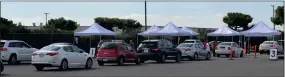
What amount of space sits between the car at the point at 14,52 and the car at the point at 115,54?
15.7 feet

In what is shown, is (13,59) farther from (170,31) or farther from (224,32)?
(224,32)

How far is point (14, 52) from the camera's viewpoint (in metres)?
27.8

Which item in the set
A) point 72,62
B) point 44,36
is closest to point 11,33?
point 44,36

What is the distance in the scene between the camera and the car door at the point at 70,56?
22.3 m

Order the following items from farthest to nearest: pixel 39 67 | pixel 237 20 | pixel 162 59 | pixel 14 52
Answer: pixel 237 20, pixel 162 59, pixel 14 52, pixel 39 67

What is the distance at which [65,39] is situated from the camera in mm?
43469

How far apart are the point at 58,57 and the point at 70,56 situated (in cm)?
84

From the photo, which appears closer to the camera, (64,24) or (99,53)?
(99,53)

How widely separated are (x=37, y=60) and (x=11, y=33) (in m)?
20.4

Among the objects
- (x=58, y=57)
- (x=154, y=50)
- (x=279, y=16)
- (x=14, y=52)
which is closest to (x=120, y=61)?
(x=154, y=50)

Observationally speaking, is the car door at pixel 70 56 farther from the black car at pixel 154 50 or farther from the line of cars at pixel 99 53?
the black car at pixel 154 50

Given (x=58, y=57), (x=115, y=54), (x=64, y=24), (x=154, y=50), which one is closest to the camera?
(x=58, y=57)

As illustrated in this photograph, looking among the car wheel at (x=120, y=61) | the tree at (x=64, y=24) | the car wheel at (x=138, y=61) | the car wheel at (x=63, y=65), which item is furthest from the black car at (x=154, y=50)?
the tree at (x=64, y=24)

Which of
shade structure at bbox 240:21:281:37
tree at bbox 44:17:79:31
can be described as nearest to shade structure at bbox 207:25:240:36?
shade structure at bbox 240:21:281:37
